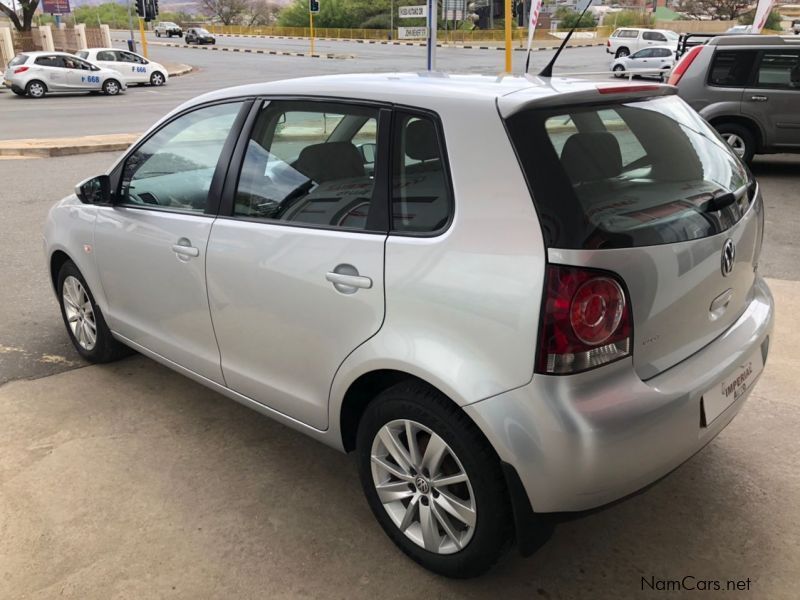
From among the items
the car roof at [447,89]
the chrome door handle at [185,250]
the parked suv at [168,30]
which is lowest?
the chrome door handle at [185,250]

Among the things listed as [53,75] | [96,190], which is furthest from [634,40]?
[96,190]

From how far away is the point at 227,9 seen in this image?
346ft

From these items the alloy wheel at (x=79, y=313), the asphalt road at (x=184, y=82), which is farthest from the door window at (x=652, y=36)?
the alloy wheel at (x=79, y=313)

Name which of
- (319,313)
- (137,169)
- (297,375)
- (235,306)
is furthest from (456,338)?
(137,169)

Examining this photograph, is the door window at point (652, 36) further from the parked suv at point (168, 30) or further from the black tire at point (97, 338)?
the parked suv at point (168, 30)

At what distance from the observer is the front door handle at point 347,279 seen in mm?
2385

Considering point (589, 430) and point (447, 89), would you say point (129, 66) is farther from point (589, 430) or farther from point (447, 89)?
point (589, 430)

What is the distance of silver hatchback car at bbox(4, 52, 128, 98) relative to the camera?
23755 mm

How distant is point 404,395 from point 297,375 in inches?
23.3

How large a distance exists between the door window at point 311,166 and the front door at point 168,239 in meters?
0.19

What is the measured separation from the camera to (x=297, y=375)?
8.99 ft

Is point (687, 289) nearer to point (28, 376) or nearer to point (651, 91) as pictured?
point (651, 91)

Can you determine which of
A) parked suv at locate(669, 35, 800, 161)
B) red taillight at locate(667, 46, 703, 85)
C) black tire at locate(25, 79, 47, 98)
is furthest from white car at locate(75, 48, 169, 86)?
parked suv at locate(669, 35, 800, 161)

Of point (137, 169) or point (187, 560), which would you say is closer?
point (187, 560)
